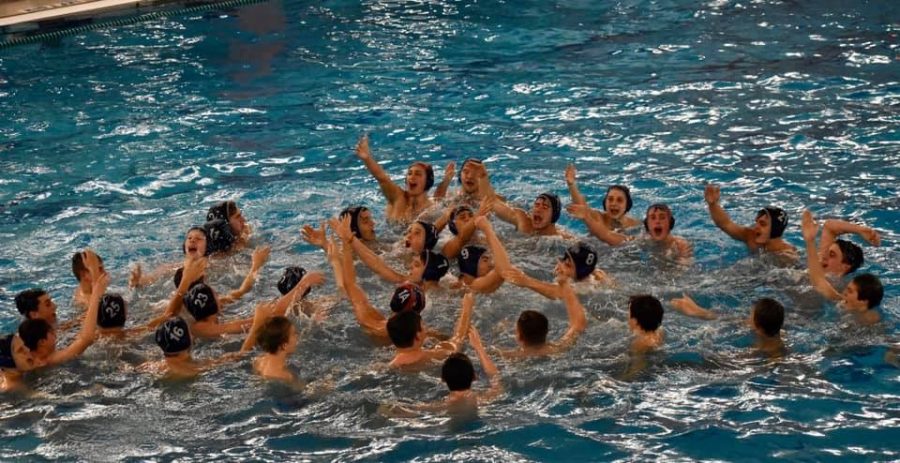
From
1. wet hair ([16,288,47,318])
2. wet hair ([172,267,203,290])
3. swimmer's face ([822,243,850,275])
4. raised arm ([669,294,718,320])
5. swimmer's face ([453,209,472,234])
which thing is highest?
swimmer's face ([453,209,472,234])

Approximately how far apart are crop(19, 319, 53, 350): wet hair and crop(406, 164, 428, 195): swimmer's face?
A: 3.62 m

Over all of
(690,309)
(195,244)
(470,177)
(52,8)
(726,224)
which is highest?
(52,8)

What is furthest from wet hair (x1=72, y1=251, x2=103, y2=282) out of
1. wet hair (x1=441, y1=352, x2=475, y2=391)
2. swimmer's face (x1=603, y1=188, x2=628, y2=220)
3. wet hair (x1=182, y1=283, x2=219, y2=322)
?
swimmer's face (x1=603, y1=188, x2=628, y2=220)

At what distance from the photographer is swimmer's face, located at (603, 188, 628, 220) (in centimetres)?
888

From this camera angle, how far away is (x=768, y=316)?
6.81m

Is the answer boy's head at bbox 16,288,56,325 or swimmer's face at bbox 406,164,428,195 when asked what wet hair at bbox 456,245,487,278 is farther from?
boy's head at bbox 16,288,56,325

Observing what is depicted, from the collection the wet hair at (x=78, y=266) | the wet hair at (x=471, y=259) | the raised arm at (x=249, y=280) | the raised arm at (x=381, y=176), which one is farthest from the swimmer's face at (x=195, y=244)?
the wet hair at (x=471, y=259)

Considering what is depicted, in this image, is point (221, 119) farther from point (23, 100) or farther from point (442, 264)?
point (442, 264)

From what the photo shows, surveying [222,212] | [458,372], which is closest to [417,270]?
[458,372]

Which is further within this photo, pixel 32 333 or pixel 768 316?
pixel 32 333

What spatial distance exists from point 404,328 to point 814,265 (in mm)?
3033

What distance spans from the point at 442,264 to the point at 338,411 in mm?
1834

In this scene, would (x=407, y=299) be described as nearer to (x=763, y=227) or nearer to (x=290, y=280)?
(x=290, y=280)

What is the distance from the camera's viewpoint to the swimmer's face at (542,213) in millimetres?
8852
